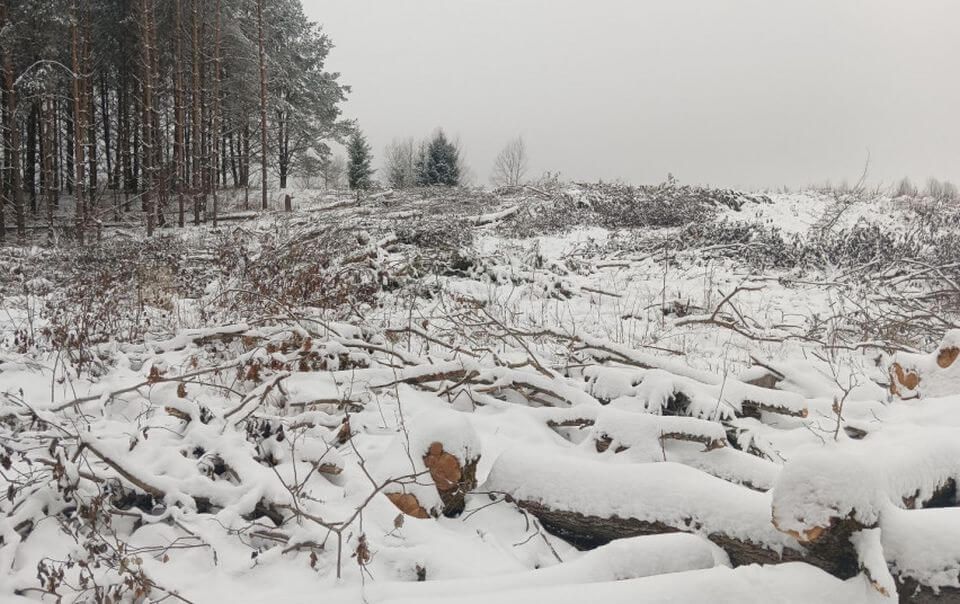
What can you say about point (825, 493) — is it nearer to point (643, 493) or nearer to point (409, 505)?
point (643, 493)

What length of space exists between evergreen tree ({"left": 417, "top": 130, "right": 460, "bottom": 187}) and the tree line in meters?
8.09

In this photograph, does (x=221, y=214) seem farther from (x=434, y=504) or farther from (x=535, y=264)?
(x=434, y=504)

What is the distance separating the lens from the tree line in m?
16.0

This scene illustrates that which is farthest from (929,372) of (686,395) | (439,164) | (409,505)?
(439,164)

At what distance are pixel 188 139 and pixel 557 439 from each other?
25.9 m

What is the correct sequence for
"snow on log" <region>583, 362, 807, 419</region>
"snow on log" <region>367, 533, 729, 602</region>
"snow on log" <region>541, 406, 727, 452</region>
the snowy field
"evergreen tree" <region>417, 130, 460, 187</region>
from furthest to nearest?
"evergreen tree" <region>417, 130, 460, 187</region> < "snow on log" <region>583, 362, 807, 419</region> < "snow on log" <region>541, 406, 727, 452</region> < "snow on log" <region>367, 533, 729, 602</region> < the snowy field

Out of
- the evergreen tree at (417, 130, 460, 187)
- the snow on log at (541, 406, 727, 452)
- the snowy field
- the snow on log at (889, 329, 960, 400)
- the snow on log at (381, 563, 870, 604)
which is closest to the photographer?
the snow on log at (381, 563, 870, 604)

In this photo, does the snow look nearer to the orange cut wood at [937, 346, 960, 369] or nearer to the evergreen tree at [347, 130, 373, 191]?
the orange cut wood at [937, 346, 960, 369]

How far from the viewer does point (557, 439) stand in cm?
304

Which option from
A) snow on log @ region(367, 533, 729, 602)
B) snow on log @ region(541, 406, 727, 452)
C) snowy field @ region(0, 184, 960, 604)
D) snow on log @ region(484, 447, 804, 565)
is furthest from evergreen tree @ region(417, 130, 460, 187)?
snow on log @ region(367, 533, 729, 602)

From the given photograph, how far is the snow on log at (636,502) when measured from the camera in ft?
5.45

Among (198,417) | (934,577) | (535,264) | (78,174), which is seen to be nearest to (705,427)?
(934,577)

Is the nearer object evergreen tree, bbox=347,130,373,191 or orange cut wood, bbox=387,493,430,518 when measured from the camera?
orange cut wood, bbox=387,493,430,518

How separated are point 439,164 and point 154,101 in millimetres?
18835
